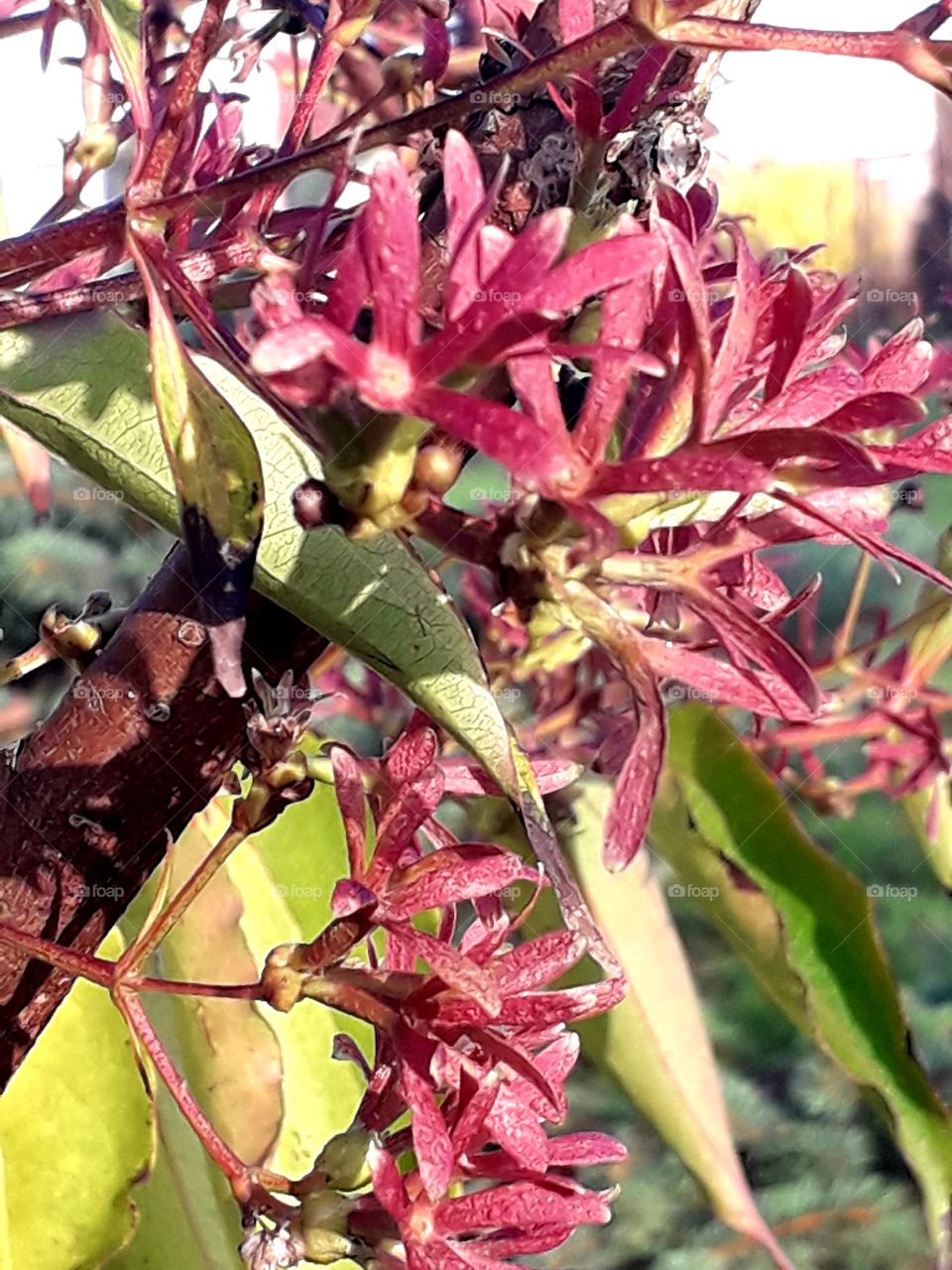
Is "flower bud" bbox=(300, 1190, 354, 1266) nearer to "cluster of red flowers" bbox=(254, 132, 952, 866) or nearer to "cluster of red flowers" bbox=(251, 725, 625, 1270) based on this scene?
"cluster of red flowers" bbox=(251, 725, 625, 1270)

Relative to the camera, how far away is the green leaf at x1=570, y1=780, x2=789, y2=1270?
0.58 metres

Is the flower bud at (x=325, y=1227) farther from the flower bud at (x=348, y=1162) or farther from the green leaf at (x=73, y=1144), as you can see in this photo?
the green leaf at (x=73, y=1144)

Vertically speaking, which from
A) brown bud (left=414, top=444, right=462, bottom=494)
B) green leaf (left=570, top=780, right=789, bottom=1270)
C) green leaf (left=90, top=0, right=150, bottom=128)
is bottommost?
green leaf (left=570, top=780, right=789, bottom=1270)

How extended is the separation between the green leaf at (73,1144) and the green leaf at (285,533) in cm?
23

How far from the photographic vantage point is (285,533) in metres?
0.27

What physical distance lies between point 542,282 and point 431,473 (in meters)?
0.05

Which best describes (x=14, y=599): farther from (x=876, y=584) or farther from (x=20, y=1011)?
(x=20, y=1011)

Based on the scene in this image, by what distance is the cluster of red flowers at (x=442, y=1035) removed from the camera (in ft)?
0.94

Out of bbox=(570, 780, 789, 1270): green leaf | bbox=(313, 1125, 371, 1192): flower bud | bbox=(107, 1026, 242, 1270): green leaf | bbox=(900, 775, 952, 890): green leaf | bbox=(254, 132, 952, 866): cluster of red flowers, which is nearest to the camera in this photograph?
bbox=(254, 132, 952, 866): cluster of red flowers

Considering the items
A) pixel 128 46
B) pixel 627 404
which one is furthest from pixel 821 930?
pixel 128 46

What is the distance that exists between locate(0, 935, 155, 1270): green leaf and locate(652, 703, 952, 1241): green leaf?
0.89 feet

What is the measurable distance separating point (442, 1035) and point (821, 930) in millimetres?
318

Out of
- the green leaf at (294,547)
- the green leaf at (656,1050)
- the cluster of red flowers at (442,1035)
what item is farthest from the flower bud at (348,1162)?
the green leaf at (656,1050)

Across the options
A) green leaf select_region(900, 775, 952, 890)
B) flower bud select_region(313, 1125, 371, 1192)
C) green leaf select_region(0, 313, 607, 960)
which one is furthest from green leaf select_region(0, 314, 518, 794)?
green leaf select_region(900, 775, 952, 890)
